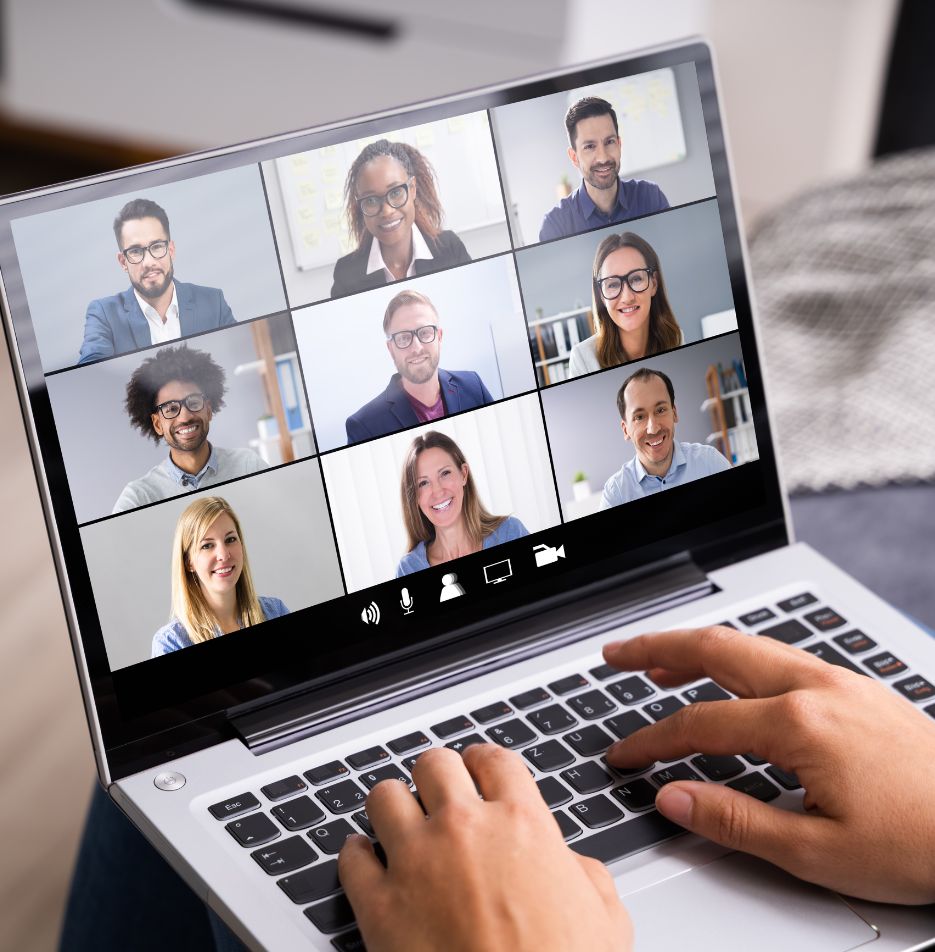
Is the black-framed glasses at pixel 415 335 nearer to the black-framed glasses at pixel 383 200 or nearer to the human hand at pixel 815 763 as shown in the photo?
the black-framed glasses at pixel 383 200

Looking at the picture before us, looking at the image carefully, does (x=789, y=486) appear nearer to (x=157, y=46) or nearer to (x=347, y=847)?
(x=347, y=847)

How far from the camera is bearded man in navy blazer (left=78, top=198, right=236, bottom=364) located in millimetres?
573

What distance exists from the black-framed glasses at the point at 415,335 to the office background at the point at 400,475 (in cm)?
5

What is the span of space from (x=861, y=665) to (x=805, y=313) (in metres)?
0.69

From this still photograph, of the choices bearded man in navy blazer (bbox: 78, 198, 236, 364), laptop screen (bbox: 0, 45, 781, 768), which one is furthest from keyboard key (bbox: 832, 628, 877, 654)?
bearded man in navy blazer (bbox: 78, 198, 236, 364)

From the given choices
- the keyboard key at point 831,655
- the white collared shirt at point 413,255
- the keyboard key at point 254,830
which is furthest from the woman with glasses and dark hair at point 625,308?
the keyboard key at point 254,830

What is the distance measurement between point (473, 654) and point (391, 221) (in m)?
0.27

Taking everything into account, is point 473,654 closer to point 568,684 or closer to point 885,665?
point 568,684

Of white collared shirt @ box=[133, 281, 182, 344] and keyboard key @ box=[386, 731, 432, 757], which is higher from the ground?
white collared shirt @ box=[133, 281, 182, 344]

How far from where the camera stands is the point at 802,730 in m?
0.55

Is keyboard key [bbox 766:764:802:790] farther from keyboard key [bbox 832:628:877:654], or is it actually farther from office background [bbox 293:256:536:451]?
office background [bbox 293:256:536:451]

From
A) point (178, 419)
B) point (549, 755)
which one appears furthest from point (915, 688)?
point (178, 419)

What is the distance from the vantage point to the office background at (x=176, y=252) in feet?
1.84

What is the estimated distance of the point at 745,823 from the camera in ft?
1.78
